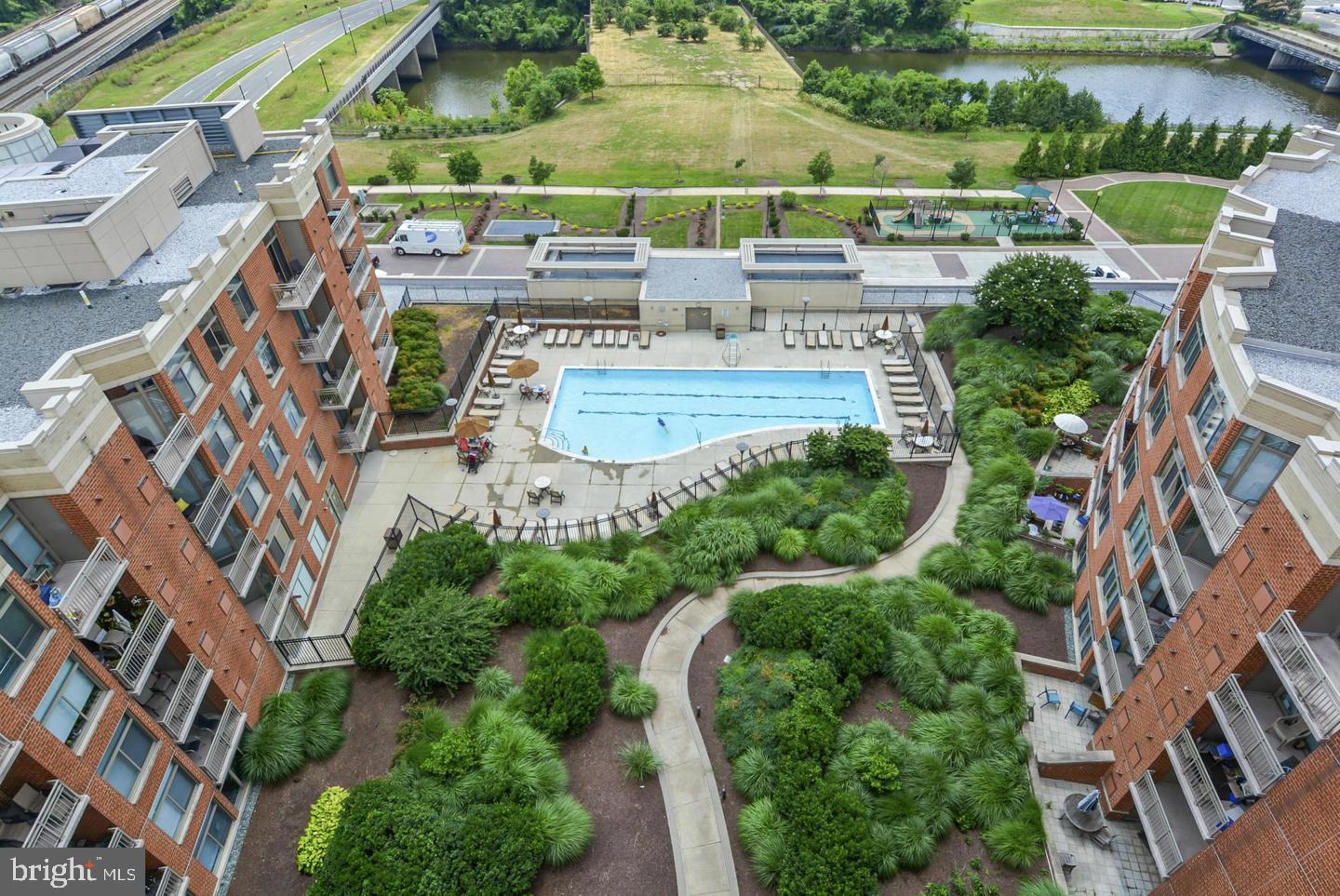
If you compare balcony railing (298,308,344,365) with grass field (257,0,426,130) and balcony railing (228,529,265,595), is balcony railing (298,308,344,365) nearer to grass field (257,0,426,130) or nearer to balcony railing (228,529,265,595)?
balcony railing (228,529,265,595)

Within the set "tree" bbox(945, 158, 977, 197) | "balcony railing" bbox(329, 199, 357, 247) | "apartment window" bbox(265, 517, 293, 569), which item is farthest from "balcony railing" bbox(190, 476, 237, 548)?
"tree" bbox(945, 158, 977, 197)

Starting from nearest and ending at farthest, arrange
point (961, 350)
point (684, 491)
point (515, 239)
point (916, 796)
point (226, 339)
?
1. point (916, 796)
2. point (226, 339)
3. point (684, 491)
4. point (961, 350)
5. point (515, 239)

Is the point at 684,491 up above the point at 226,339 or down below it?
below

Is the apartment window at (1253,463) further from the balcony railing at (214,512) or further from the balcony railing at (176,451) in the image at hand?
the balcony railing at (214,512)

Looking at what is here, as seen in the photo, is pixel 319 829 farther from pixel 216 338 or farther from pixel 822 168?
pixel 822 168

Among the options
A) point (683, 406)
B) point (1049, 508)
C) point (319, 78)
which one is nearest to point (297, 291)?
point (683, 406)

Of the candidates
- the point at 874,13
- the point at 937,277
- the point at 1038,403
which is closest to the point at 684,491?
the point at 1038,403

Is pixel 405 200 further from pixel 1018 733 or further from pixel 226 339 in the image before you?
pixel 1018 733

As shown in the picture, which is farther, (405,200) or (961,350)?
(405,200)
